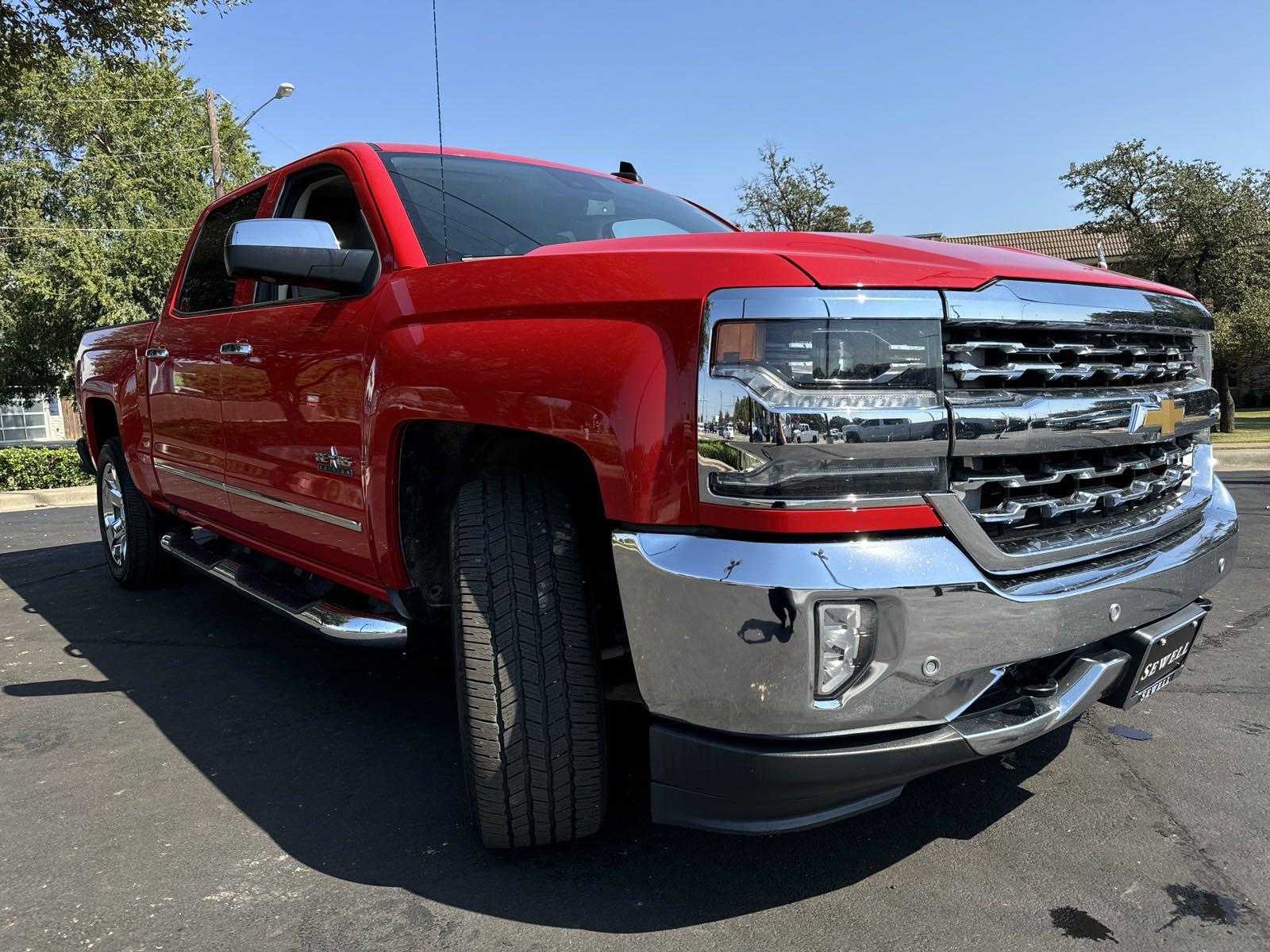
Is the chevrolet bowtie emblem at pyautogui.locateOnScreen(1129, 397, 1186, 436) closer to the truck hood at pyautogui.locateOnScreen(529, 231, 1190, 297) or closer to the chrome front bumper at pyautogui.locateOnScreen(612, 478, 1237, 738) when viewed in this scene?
the truck hood at pyautogui.locateOnScreen(529, 231, 1190, 297)

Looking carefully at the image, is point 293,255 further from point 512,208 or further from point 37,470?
point 37,470

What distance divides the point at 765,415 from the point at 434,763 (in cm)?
178

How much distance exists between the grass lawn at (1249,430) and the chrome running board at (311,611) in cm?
974

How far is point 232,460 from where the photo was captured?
3.57 m

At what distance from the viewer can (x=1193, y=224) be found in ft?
90.0

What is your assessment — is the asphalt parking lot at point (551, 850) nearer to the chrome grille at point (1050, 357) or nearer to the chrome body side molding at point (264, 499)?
the chrome body side molding at point (264, 499)

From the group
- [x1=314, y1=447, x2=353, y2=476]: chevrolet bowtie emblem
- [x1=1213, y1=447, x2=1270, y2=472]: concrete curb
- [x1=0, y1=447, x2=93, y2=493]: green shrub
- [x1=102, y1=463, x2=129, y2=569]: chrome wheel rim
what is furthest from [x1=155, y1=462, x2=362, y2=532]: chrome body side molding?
[x1=1213, y1=447, x2=1270, y2=472]: concrete curb

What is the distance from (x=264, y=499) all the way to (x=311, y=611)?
63cm

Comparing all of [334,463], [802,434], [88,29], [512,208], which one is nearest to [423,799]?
[334,463]

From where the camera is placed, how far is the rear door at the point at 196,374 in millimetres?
3730

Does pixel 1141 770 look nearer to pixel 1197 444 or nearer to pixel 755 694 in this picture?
pixel 1197 444

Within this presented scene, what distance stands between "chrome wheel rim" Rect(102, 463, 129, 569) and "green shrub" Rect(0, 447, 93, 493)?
9.58 m

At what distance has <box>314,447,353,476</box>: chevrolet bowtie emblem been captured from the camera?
2.77 meters

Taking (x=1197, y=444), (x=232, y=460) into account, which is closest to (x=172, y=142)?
(x=232, y=460)
